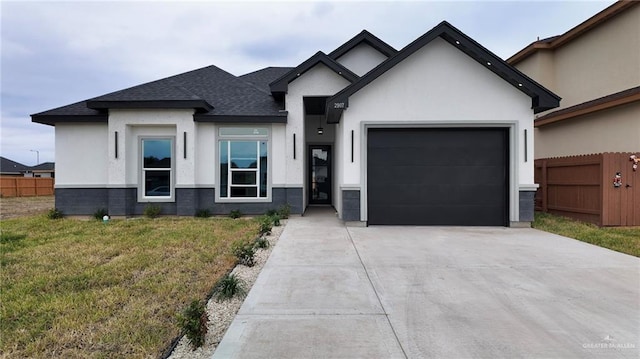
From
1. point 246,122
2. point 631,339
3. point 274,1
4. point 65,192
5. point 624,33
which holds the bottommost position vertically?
point 631,339

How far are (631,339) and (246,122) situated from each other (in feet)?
34.0

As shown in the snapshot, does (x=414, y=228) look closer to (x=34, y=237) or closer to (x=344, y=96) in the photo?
(x=344, y=96)

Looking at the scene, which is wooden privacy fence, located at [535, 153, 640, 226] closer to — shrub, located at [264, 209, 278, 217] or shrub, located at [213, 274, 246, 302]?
shrub, located at [264, 209, 278, 217]

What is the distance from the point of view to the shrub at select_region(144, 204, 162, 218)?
35.5 ft

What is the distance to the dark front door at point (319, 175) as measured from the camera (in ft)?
48.0

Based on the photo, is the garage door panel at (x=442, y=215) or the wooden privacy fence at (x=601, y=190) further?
the garage door panel at (x=442, y=215)

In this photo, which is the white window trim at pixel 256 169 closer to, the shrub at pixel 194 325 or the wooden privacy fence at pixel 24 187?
the shrub at pixel 194 325

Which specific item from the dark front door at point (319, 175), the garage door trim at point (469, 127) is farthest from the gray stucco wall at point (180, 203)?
the dark front door at point (319, 175)

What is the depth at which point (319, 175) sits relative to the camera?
1488 centimetres

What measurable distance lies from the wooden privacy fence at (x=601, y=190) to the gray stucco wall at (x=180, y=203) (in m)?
8.55

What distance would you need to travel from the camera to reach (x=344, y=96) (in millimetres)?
9047

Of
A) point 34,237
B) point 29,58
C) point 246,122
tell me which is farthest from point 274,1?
point 29,58

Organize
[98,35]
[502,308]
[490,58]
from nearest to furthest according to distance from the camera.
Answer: [502,308] → [490,58] → [98,35]

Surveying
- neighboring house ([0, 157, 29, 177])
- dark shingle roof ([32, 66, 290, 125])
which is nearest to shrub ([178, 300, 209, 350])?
dark shingle roof ([32, 66, 290, 125])
